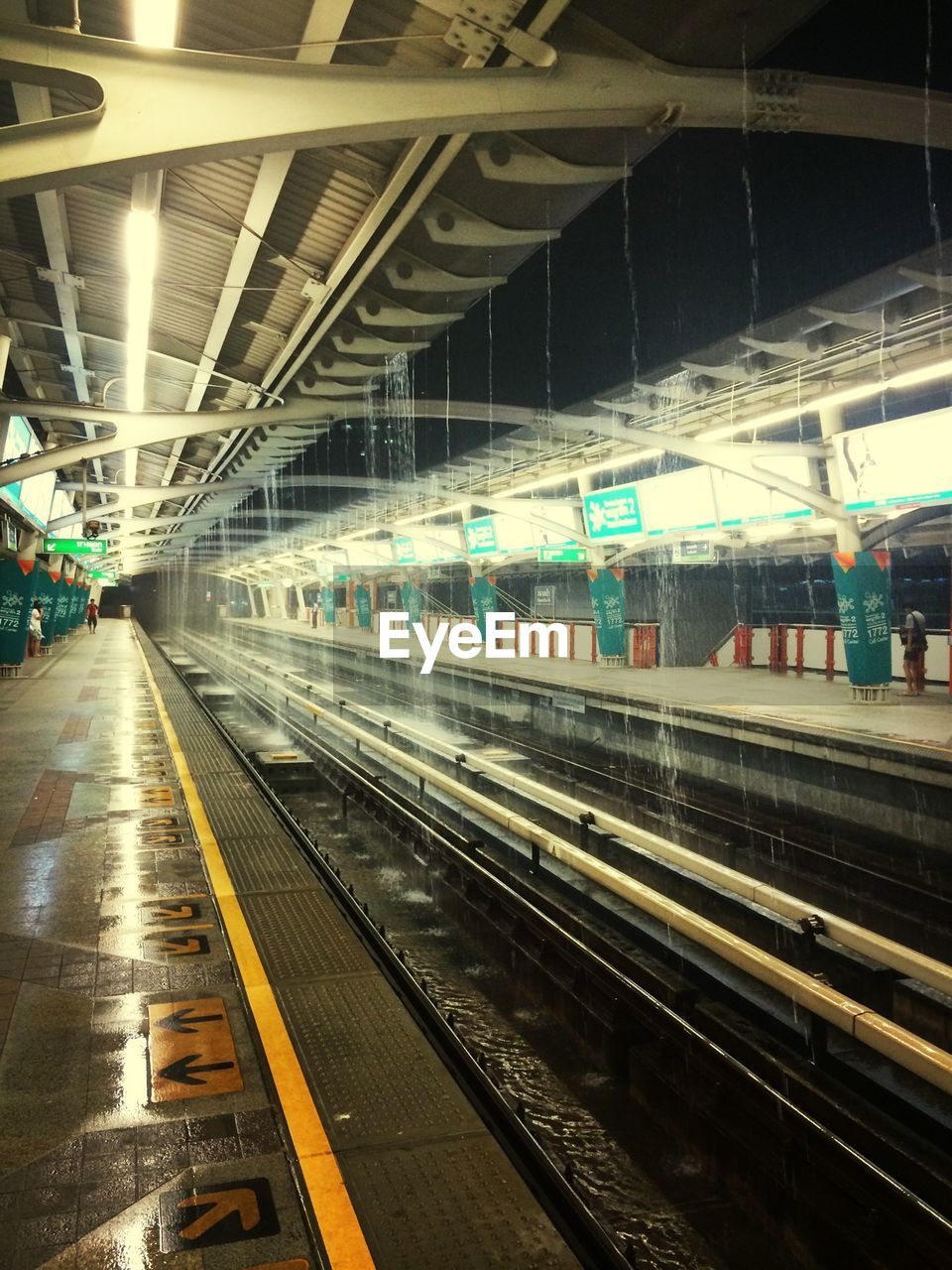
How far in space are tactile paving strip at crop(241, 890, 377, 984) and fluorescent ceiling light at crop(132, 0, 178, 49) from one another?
4.31 m

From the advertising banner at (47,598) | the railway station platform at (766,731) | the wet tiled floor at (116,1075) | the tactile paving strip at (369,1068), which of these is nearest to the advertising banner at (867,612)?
the railway station platform at (766,731)

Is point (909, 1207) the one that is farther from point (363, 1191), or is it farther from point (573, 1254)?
point (363, 1191)

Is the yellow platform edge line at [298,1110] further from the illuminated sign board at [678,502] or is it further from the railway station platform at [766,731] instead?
the illuminated sign board at [678,502]

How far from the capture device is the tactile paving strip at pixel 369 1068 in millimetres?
3268

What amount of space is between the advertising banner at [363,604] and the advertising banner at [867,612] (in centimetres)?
3162

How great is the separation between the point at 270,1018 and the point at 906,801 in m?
7.57

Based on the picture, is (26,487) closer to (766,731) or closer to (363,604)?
(766,731)

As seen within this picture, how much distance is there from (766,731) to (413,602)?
26361mm

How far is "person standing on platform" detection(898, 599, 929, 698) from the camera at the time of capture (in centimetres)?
1388

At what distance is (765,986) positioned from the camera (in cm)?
611

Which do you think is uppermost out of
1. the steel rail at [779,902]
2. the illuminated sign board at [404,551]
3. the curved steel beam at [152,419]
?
the curved steel beam at [152,419]

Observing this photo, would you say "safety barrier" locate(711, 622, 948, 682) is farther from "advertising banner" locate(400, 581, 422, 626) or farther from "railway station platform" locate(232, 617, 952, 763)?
"advertising banner" locate(400, 581, 422, 626)

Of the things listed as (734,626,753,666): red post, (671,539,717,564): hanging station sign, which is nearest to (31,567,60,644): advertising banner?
(671,539,717,564): hanging station sign

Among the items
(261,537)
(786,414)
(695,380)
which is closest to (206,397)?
(695,380)
